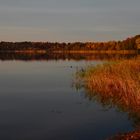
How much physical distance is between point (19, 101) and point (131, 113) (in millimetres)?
4590

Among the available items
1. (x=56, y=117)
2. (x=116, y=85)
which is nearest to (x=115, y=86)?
(x=116, y=85)

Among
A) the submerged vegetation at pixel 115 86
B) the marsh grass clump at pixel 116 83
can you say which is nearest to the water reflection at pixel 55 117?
the submerged vegetation at pixel 115 86

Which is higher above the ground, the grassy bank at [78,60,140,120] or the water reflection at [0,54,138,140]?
the grassy bank at [78,60,140,120]

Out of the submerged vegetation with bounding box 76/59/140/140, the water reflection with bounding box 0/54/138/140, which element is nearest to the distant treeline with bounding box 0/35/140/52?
the submerged vegetation with bounding box 76/59/140/140

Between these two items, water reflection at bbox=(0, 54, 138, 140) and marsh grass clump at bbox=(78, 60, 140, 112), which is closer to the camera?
water reflection at bbox=(0, 54, 138, 140)

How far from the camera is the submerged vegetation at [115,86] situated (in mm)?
13227

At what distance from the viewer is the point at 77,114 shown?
12.7 meters

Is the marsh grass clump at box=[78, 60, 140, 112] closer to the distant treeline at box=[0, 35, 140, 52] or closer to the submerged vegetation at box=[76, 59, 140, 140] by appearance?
the submerged vegetation at box=[76, 59, 140, 140]

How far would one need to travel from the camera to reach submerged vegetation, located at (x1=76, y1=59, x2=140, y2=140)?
13.2 metres

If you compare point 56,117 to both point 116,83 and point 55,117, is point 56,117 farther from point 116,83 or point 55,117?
point 116,83

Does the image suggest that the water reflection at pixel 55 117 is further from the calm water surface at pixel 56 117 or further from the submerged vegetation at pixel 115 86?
the submerged vegetation at pixel 115 86

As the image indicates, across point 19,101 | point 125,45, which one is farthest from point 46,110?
point 125,45

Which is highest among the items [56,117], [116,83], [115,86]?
[116,83]

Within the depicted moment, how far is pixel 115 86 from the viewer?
16.5 m
